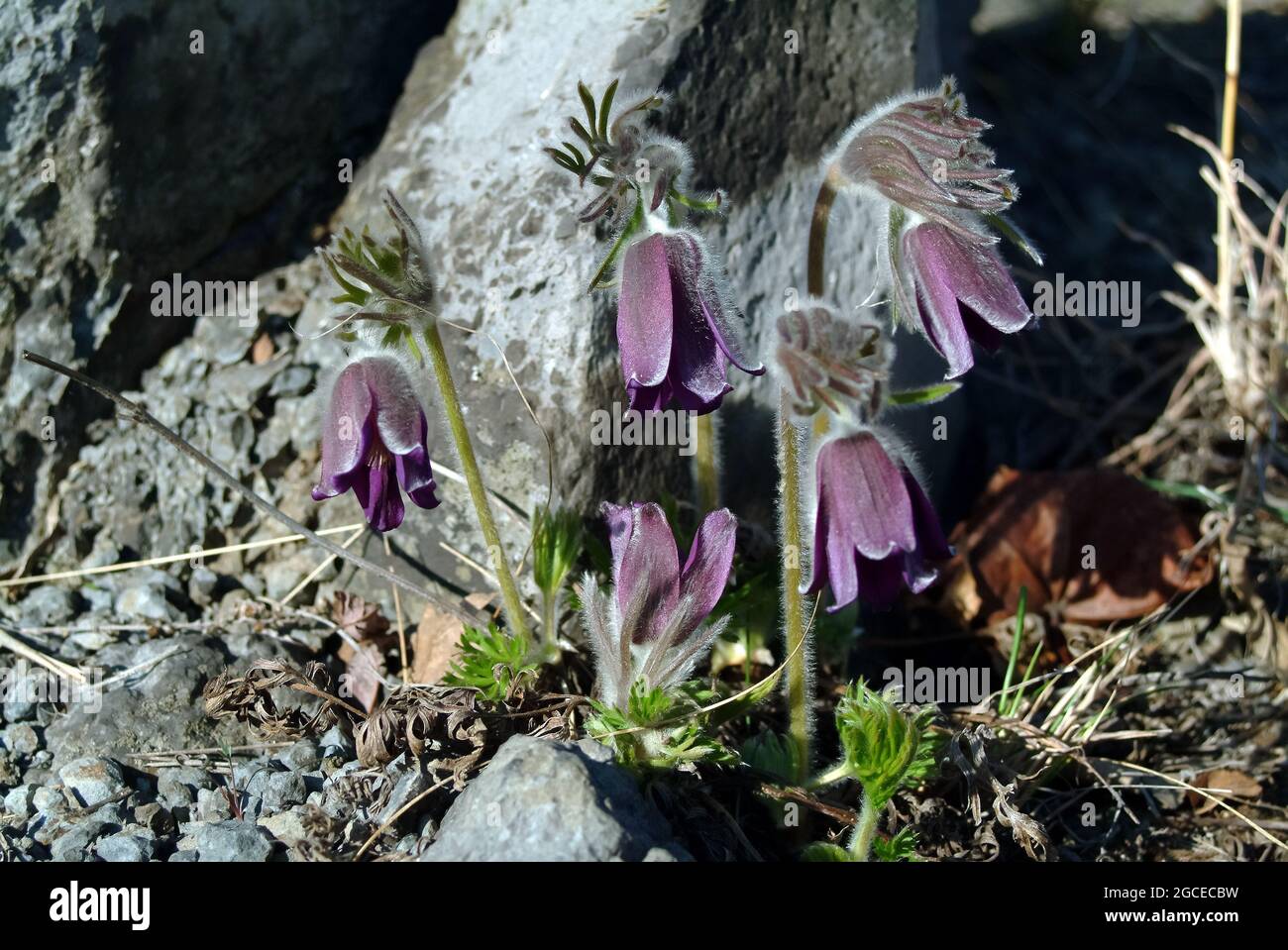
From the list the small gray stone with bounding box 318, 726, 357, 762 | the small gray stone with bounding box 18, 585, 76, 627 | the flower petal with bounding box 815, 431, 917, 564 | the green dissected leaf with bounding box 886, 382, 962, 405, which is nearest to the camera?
the flower petal with bounding box 815, 431, 917, 564

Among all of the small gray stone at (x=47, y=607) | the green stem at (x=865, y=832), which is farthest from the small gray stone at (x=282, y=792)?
the green stem at (x=865, y=832)

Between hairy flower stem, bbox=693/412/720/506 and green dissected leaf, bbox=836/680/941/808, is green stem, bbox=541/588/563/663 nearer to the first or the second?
hairy flower stem, bbox=693/412/720/506

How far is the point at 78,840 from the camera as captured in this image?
7.55 ft

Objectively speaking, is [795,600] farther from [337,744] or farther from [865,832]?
[337,744]

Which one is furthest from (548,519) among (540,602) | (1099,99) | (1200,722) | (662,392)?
(1099,99)

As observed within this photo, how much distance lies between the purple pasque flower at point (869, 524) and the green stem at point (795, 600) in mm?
137

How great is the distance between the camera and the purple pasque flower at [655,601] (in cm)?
236

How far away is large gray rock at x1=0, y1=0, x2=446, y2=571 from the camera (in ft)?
Answer: 10.0

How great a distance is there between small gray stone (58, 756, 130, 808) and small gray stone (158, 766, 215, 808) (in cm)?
7

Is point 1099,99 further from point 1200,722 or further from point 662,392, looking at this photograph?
point 662,392

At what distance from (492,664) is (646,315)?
31.7 inches

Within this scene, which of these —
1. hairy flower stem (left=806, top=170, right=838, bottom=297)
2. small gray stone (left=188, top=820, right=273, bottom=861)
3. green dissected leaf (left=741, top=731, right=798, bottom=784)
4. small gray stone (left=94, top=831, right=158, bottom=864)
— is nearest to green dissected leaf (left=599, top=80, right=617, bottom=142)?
hairy flower stem (left=806, top=170, right=838, bottom=297)

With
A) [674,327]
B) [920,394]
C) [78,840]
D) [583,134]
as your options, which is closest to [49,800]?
[78,840]

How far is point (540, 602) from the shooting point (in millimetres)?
2762
